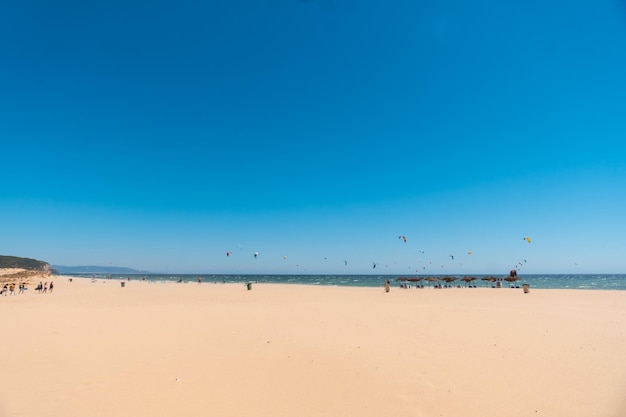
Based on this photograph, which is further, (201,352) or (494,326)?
(494,326)

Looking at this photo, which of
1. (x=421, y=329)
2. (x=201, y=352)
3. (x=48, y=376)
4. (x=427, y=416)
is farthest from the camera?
(x=421, y=329)

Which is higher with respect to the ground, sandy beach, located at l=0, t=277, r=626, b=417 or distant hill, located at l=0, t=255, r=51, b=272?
distant hill, located at l=0, t=255, r=51, b=272

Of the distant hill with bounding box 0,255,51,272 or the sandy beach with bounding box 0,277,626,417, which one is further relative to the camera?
the distant hill with bounding box 0,255,51,272

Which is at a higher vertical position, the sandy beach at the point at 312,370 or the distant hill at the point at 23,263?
the distant hill at the point at 23,263

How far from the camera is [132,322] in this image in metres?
15.7

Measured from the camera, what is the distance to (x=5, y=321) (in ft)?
52.0

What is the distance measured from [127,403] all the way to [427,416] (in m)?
5.59

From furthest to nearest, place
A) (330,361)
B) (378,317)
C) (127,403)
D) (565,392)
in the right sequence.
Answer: (378,317), (330,361), (565,392), (127,403)

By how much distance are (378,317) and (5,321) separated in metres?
17.7

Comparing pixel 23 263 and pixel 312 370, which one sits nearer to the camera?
pixel 312 370

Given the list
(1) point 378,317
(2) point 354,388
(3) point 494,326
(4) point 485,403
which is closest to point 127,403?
(2) point 354,388

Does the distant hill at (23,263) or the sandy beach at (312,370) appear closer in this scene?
the sandy beach at (312,370)

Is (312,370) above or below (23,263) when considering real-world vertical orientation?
below

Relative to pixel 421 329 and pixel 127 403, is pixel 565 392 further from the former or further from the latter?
pixel 127 403
